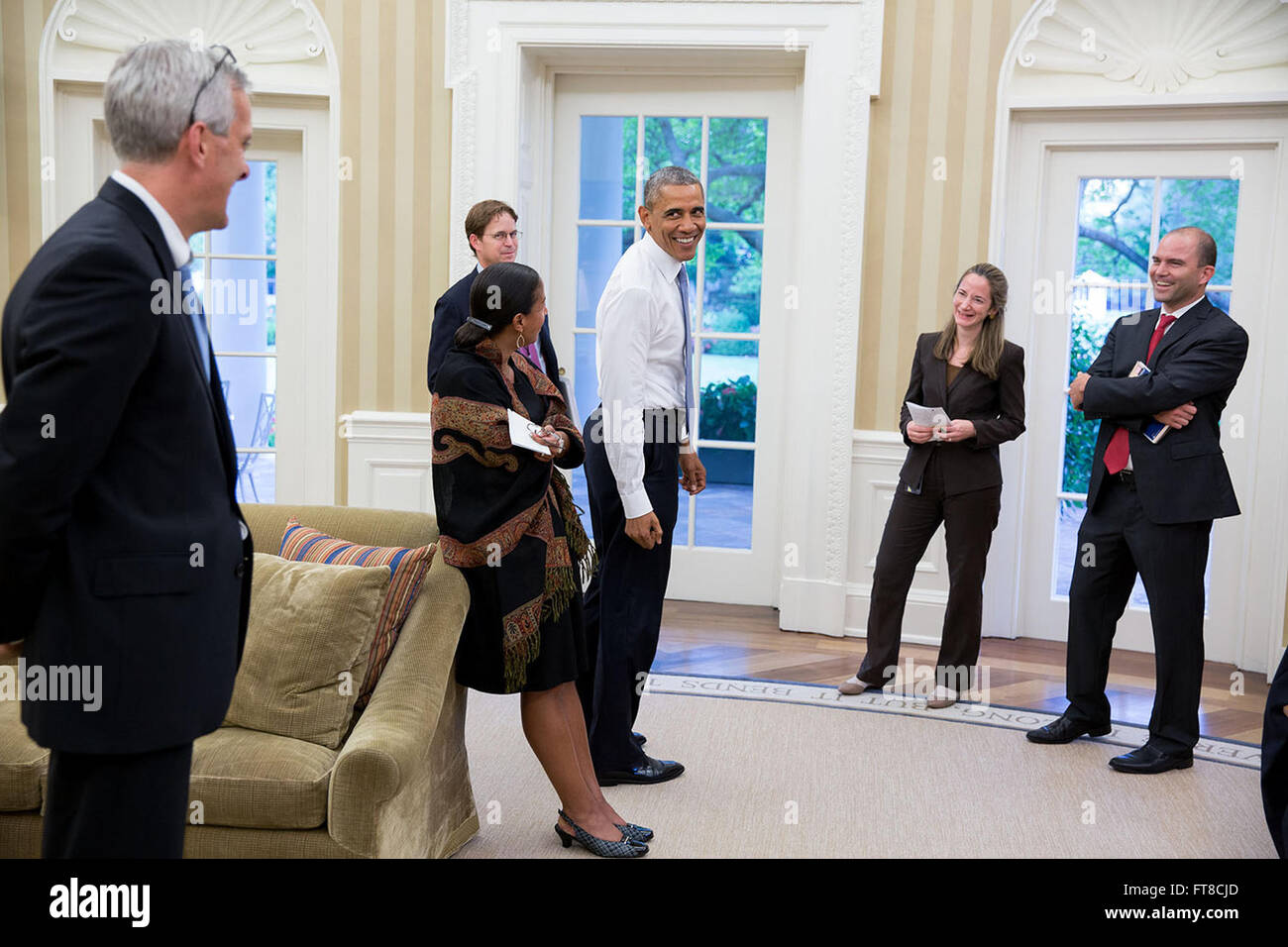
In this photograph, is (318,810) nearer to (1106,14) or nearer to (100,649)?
(100,649)

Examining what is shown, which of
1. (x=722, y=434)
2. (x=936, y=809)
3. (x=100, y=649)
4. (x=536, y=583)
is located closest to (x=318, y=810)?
(x=536, y=583)

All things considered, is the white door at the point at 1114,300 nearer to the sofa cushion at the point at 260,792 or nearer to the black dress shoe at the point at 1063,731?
the black dress shoe at the point at 1063,731

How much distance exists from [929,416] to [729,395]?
150cm

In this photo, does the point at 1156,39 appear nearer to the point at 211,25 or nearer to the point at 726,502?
the point at 726,502

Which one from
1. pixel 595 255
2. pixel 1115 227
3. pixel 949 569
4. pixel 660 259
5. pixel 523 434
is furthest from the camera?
pixel 595 255

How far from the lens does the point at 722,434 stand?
5.32 meters

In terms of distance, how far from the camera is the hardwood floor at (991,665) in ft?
13.3

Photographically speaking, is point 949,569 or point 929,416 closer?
point 929,416

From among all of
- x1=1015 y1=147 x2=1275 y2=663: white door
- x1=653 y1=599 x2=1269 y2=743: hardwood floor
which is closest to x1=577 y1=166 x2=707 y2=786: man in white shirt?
x1=653 y1=599 x2=1269 y2=743: hardwood floor

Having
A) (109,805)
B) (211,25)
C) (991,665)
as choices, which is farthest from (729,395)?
(109,805)

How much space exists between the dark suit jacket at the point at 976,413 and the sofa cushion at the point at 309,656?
7.31 feet

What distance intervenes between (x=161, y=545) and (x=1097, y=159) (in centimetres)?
440

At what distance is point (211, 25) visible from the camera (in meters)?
5.00

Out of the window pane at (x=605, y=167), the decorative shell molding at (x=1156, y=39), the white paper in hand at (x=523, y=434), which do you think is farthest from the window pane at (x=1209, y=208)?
the white paper in hand at (x=523, y=434)
